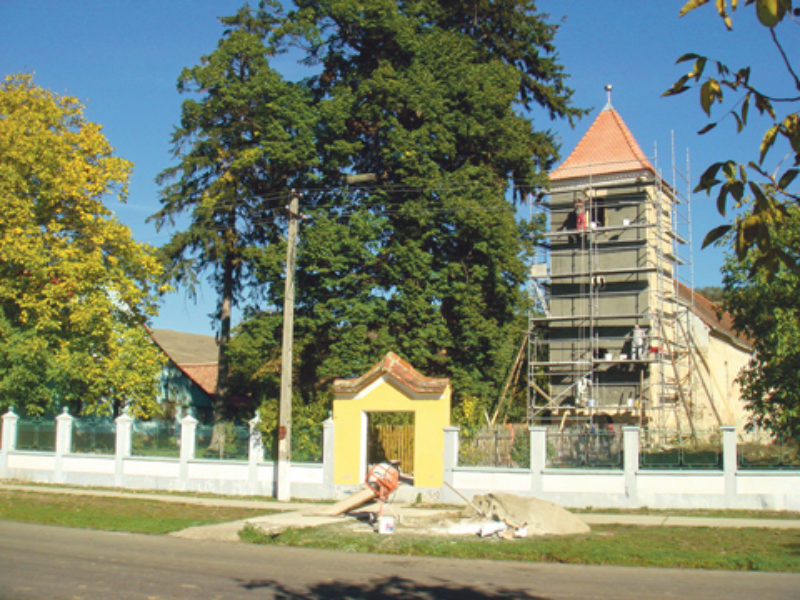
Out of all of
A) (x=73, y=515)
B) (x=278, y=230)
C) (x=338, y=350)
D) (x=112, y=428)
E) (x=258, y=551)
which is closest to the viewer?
(x=258, y=551)

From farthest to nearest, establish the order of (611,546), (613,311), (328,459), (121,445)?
(613,311), (121,445), (328,459), (611,546)

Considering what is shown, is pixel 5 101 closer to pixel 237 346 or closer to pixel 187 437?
pixel 237 346

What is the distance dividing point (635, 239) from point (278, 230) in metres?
14.4

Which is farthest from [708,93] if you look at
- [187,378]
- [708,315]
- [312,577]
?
[187,378]

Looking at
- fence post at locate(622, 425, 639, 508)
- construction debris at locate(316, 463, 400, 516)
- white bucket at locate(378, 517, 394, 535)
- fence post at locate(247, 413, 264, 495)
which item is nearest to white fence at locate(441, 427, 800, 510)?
fence post at locate(622, 425, 639, 508)

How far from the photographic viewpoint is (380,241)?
29250mm

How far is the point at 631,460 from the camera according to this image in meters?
19.6

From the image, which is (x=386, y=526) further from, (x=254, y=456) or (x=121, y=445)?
(x=121, y=445)

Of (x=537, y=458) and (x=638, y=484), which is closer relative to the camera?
(x=638, y=484)

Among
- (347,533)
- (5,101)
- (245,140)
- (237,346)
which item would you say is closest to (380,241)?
(237,346)

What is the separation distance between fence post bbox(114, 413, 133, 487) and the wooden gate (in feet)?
26.7

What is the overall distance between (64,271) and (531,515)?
60.9ft

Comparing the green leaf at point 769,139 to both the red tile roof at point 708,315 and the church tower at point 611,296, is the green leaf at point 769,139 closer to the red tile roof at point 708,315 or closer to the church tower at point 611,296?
the church tower at point 611,296

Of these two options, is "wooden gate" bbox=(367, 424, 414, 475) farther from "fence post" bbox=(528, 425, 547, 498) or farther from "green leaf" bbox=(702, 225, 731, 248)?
"green leaf" bbox=(702, 225, 731, 248)
